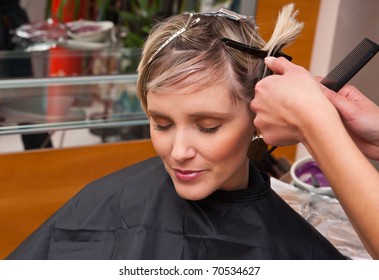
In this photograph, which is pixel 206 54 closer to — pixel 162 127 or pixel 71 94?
pixel 162 127

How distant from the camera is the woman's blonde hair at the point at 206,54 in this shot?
4.05 feet

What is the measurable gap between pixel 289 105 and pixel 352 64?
0.58ft

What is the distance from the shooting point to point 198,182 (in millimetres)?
1290

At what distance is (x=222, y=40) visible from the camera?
1.25m

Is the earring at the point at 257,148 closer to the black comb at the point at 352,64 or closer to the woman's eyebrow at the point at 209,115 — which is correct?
the woman's eyebrow at the point at 209,115

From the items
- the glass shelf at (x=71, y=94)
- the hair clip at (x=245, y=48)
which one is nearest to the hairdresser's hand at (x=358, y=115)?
the hair clip at (x=245, y=48)

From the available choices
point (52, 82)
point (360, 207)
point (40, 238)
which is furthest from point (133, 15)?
point (360, 207)

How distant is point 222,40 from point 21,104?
1.50 metres

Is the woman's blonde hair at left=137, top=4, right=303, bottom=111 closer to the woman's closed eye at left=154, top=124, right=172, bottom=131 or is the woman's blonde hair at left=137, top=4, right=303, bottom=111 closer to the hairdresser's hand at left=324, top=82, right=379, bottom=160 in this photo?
the woman's closed eye at left=154, top=124, right=172, bottom=131

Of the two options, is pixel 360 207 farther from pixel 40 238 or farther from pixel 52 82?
pixel 52 82

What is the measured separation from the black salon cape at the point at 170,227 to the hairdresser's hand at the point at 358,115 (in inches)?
11.3

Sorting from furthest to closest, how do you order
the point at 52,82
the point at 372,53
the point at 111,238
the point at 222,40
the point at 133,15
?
the point at 133,15 < the point at 52,82 < the point at 111,238 < the point at 222,40 < the point at 372,53

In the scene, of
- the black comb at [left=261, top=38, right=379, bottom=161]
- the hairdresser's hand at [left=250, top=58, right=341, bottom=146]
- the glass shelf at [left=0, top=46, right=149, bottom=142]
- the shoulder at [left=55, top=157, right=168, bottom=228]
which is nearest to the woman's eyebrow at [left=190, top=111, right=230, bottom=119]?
the hairdresser's hand at [left=250, top=58, right=341, bottom=146]

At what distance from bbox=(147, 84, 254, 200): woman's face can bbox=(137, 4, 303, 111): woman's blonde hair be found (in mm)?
28
